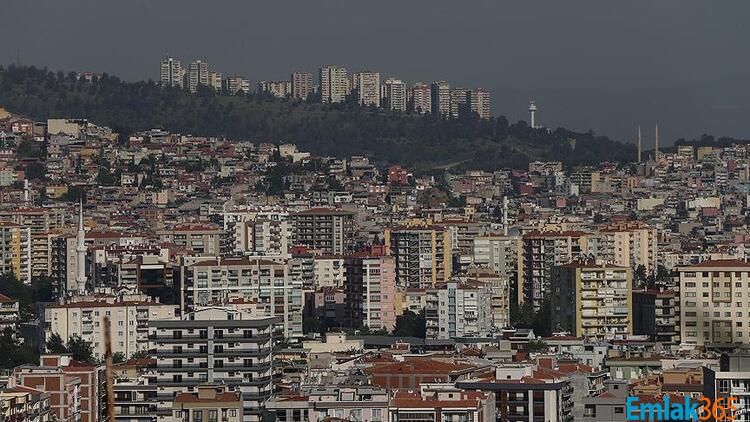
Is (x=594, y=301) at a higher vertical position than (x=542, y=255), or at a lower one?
lower

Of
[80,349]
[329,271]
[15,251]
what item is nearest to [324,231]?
[15,251]

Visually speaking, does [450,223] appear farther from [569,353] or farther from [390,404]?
[390,404]

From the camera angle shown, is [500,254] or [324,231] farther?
[324,231]

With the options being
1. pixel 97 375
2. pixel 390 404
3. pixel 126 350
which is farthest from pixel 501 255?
pixel 390 404

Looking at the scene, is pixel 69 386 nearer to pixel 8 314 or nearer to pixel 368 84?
pixel 8 314

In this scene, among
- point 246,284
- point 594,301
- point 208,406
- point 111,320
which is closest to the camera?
point 208,406

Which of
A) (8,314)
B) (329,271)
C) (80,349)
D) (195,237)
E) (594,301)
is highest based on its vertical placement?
(195,237)

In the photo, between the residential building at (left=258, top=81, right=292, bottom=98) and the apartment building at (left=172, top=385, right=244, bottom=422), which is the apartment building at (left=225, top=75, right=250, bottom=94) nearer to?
the residential building at (left=258, top=81, right=292, bottom=98)
